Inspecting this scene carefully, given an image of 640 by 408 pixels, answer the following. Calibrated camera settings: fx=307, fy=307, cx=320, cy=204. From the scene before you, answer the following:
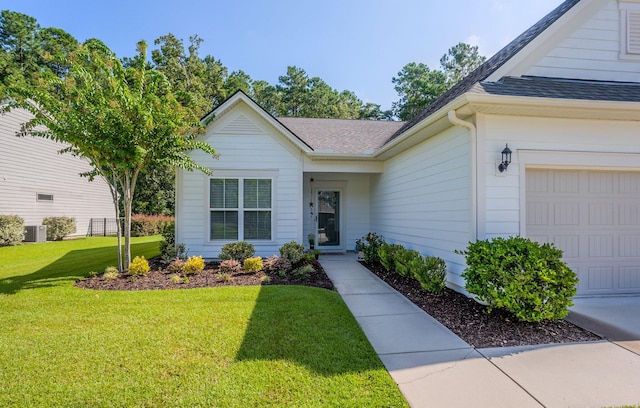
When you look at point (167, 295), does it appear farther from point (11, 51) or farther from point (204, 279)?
point (11, 51)

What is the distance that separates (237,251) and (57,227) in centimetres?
1268

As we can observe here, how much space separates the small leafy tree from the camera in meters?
6.07

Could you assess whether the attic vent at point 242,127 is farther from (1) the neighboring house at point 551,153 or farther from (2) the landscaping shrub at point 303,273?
(2) the landscaping shrub at point 303,273

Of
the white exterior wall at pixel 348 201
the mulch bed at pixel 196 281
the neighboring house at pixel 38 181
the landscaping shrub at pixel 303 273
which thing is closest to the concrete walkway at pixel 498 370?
Result: the mulch bed at pixel 196 281

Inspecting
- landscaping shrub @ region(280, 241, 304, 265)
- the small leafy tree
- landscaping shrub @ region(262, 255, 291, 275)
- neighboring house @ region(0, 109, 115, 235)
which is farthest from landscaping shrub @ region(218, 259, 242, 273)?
neighboring house @ region(0, 109, 115, 235)

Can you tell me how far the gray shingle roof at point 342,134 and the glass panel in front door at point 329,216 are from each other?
1.93 meters

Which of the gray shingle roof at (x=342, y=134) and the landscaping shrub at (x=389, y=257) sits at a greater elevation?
the gray shingle roof at (x=342, y=134)

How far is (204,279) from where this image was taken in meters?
6.69

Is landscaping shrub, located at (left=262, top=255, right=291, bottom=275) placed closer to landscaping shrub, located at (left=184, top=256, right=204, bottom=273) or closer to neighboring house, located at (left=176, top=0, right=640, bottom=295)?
landscaping shrub, located at (left=184, top=256, right=204, bottom=273)

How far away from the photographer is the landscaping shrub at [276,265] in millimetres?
7340

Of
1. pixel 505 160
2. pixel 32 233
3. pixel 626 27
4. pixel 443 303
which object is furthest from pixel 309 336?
pixel 32 233

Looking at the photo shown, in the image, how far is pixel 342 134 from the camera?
10906 mm

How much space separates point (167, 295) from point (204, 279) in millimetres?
1142

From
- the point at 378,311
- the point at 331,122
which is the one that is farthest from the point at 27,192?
the point at 378,311
